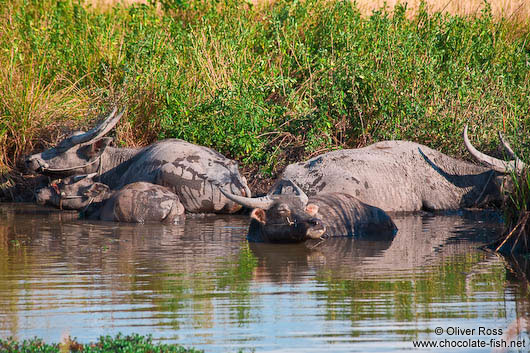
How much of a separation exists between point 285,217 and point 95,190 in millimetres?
3975

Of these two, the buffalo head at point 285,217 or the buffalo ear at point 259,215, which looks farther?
the buffalo ear at point 259,215

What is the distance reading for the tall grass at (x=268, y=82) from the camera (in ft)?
46.6

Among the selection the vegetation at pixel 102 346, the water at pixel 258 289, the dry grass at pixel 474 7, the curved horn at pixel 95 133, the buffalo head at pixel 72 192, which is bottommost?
the vegetation at pixel 102 346

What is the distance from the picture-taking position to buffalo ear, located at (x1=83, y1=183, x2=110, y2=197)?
12703mm

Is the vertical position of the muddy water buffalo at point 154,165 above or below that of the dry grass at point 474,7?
below

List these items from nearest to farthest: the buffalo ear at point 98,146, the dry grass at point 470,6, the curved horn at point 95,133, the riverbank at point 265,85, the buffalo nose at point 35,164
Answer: the buffalo nose at point 35,164, the curved horn at point 95,133, the buffalo ear at point 98,146, the riverbank at point 265,85, the dry grass at point 470,6

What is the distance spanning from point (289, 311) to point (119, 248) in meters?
3.63

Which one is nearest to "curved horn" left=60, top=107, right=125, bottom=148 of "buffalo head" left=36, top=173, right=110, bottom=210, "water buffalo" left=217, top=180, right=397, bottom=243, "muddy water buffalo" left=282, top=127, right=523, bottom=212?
"buffalo head" left=36, top=173, right=110, bottom=210

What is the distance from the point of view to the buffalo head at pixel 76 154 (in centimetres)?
1334

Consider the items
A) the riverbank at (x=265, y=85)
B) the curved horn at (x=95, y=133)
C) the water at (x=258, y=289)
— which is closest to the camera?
the water at (x=258, y=289)

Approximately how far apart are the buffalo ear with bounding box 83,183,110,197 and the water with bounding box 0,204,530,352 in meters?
1.60

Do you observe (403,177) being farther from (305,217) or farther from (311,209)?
(305,217)

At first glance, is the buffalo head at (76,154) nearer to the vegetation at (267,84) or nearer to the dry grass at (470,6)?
the vegetation at (267,84)

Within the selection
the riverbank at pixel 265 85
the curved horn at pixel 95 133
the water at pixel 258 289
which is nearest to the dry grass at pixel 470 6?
the riverbank at pixel 265 85
